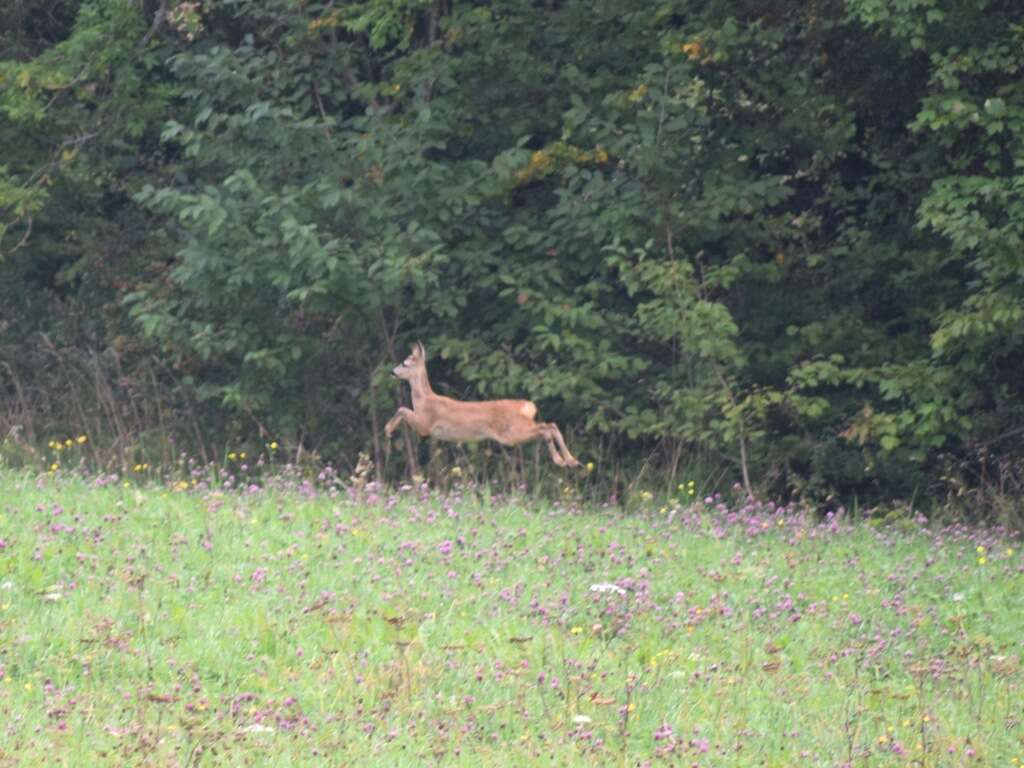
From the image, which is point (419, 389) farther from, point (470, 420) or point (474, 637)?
point (474, 637)

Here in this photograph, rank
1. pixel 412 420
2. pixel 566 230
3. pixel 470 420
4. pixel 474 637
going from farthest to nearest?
pixel 566 230, pixel 412 420, pixel 470 420, pixel 474 637

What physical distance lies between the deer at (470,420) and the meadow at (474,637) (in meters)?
3.32

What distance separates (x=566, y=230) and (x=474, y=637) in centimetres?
823

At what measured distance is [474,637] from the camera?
7.66 m

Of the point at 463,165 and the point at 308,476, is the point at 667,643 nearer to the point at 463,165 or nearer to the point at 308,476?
the point at 308,476

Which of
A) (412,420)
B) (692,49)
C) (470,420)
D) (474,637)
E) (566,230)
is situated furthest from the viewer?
(566,230)

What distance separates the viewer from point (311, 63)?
54.5 feet

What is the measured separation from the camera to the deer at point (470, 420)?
46.3ft

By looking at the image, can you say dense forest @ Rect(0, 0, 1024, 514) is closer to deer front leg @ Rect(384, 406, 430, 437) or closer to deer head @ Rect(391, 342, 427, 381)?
deer front leg @ Rect(384, 406, 430, 437)

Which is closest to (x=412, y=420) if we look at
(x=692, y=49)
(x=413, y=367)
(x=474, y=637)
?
(x=413, y=367)

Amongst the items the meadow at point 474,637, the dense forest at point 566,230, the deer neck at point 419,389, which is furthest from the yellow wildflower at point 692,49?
the meadow at point 474,637

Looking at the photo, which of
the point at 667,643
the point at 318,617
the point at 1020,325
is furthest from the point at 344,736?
the point at 1020,325

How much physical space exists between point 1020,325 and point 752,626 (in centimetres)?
583

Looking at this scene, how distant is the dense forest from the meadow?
3.99 meters
